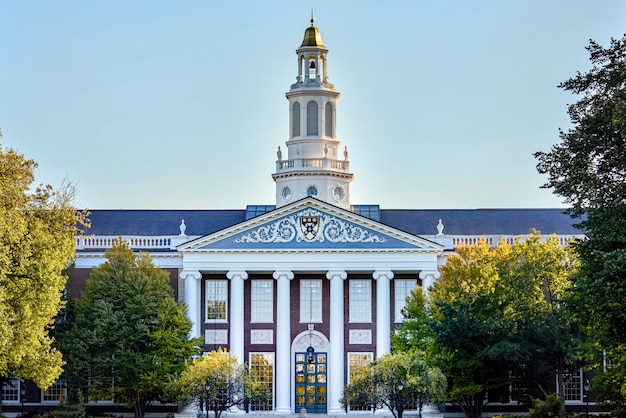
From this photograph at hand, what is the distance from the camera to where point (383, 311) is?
3103 inches

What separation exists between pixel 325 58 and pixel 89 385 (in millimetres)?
26362

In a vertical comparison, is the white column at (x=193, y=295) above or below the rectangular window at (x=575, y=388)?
above

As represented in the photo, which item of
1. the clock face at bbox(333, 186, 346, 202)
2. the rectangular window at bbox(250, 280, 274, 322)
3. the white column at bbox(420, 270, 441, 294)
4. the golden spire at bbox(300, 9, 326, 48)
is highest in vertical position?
the golden spire at bbox(300, 9, 326, 48)

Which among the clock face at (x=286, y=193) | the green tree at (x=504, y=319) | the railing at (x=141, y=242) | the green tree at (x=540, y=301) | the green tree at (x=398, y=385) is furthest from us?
the clock face at (x=286, y=193)

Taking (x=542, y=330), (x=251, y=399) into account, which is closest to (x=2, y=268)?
(x=251, y=399)

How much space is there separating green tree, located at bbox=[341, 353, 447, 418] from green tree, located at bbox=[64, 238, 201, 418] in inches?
434

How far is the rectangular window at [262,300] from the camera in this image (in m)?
80.1

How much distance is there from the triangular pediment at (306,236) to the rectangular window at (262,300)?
259 centimetres

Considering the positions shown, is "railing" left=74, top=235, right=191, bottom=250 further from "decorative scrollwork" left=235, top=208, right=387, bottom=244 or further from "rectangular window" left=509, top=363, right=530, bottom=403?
"rectangular window" left=509, top=363, right=530, bottom=403

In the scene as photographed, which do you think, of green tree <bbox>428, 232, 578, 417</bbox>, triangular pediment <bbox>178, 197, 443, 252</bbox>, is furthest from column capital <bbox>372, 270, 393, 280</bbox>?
green tree <bbox>428, 232, 578, 417</bbox>

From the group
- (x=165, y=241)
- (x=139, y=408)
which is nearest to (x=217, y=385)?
(x=139, y=408)

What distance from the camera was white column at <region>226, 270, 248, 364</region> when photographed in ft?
258

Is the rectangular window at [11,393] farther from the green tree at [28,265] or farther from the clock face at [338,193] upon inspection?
the clock face at [338,193]

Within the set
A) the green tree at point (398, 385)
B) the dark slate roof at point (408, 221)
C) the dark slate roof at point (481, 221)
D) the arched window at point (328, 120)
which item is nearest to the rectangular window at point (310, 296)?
the dark slate roof at point (481, 221)
